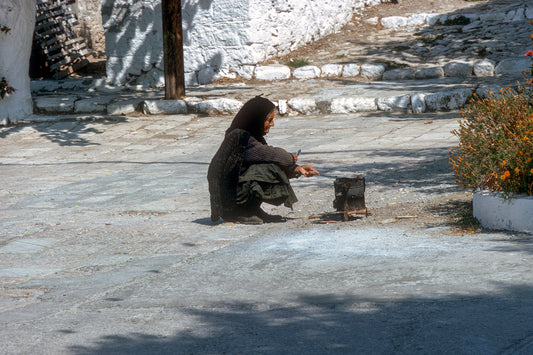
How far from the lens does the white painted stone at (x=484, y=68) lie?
11.5 meters

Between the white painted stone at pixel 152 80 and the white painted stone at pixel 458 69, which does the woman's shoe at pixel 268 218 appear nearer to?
the white painted stone at pixel 458 69

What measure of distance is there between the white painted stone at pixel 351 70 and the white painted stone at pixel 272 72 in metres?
1.05

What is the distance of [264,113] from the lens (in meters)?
5.46

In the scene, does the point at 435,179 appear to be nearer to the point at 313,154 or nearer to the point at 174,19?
the point at 313,154

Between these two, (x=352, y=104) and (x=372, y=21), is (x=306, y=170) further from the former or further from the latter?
(x=372, y=21)

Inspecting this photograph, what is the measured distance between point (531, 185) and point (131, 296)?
2.51 meters

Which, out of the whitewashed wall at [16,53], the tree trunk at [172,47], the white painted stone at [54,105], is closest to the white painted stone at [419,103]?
the tree trunk at [172,47]

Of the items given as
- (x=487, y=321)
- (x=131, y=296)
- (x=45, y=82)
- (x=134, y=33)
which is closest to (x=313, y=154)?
(x=131, y=296)

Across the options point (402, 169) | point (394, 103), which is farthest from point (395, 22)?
point (402, 169)

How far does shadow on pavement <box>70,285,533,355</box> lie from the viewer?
260 centimetres

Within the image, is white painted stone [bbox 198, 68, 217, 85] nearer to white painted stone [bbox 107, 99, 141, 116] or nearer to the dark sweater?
white painted stone [bbox 107, 99, 141, 116]

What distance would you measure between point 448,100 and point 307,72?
3.42 meters

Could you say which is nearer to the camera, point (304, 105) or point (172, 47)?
point (304, 105)

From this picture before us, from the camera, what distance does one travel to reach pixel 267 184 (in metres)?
5.47
